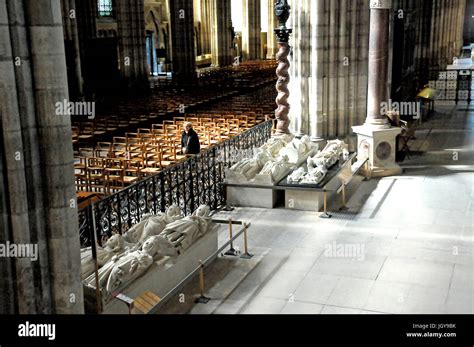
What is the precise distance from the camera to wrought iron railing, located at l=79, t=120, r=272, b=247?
899 centimetres

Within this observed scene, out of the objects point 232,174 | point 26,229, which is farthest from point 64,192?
point 232,174

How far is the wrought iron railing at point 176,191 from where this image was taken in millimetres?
8992

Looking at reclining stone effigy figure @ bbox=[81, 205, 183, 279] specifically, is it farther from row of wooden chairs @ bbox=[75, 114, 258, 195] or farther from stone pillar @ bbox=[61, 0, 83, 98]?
stone pillar @ bbox=[61, 0, 83, 98]

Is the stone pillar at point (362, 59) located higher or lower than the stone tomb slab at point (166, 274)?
higher

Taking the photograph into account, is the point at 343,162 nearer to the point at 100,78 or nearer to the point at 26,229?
the point at 26,229

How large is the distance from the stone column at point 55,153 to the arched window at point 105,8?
38806mm

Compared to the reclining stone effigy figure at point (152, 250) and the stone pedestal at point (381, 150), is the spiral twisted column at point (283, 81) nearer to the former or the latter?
the stone pedestal at point (381, 150)

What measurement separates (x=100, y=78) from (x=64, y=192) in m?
27.8

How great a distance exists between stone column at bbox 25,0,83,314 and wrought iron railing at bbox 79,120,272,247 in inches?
76.2

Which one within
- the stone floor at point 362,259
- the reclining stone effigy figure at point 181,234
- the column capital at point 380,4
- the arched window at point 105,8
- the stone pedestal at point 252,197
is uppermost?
the arched window at point 105,8

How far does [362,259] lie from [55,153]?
17.5 feet

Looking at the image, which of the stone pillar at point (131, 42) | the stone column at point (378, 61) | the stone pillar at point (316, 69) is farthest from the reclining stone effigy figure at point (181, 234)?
the stone pillar at point (131, 42)

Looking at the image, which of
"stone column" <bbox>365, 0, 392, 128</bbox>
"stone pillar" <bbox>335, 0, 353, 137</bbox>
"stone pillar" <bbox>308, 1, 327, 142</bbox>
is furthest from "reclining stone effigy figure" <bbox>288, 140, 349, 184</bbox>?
"stone pillar" <bbox>335, 0, 353, 137</bbox>

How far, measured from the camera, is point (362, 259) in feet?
30.1
